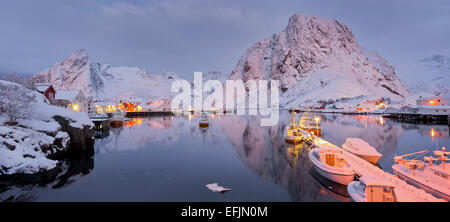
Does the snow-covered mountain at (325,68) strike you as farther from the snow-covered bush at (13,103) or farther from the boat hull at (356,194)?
the snow-covered bush at (13,103)

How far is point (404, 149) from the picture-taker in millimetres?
24766

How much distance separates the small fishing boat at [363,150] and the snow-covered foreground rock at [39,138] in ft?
83.9

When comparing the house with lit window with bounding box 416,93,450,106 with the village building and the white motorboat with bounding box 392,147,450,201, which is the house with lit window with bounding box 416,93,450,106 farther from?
the village building

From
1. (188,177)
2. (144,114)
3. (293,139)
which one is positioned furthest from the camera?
(144,114)

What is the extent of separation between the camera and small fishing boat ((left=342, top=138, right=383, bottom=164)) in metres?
18.1

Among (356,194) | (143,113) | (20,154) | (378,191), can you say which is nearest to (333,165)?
(356,194)

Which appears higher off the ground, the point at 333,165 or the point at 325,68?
the point at 325,68

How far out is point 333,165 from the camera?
15.8 meters

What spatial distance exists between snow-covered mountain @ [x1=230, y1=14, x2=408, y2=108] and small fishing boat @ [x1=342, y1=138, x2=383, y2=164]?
109555mm

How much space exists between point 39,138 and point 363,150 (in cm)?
2903

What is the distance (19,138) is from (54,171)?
3945 mm

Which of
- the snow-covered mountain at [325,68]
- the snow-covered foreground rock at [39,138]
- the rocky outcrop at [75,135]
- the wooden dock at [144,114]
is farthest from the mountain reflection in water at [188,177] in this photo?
the snow-covered mountain at [325,68]

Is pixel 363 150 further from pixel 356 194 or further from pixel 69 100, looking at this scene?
pixel 69 100
